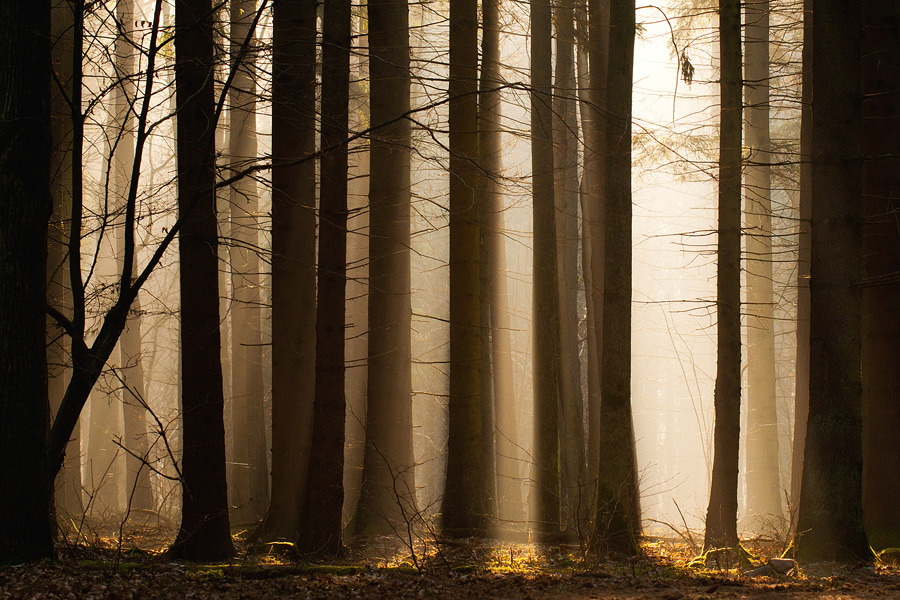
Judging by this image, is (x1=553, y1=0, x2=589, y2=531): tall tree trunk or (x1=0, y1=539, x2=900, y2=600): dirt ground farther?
(x1=553, y1=0, x2=589, y2=531): tall tree trunk

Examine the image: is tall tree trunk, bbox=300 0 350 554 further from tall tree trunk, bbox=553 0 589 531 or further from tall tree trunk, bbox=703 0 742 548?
tall tree trunk, bbox=553 0 589 531

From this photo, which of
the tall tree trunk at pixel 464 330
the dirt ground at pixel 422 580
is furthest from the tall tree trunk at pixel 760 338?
the dirt ground at pixel 422 580

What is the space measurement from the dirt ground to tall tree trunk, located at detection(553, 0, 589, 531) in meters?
4.01

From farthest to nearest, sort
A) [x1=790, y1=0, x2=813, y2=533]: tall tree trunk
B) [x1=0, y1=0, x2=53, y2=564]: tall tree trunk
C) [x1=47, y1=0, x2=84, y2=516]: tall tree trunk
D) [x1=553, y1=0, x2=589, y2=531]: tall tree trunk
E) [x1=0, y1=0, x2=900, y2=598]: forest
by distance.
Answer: [x1=553, y1=0, x2=589, y2=531]: tall tree trunk < [x1=790, y1=0, x2=813, y2=533]: tall tree trunk < [x1=47, y1=0, x2=84, y2=516]: tall tree trunk < [x1=0, y1=0, x2=900, y2=598]: forest < [x1=0, y1=0, x2=53, y2=564]: tall tree trunk

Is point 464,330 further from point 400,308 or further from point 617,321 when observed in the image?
point 617,321

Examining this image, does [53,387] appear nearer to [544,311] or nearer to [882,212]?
[544,311]

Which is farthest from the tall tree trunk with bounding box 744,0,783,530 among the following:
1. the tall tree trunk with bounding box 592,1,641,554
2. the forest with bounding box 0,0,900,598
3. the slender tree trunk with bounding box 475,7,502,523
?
the tall tree trunk with bounding box 592,1,641,554

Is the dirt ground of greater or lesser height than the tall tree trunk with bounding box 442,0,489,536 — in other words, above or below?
below

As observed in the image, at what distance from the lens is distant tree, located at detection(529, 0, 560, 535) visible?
1040cm

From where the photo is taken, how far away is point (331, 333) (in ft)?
23.6

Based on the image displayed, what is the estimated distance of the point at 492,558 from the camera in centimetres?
784

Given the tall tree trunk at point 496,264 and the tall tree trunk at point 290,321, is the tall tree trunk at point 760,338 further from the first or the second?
the tall tree trunk at point 290,321

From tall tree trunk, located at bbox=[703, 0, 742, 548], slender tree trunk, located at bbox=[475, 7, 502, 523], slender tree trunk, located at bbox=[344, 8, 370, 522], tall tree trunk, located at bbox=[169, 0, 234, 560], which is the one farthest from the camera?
slender tree trunk, located at bbox=[344, 8, 370, 522]

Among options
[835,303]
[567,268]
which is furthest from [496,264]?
[835,303]
